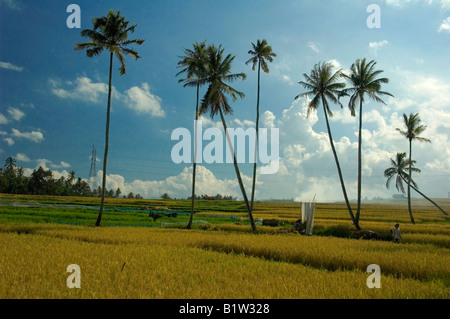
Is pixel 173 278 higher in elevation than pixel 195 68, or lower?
lower

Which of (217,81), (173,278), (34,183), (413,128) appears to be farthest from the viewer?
(34,183)

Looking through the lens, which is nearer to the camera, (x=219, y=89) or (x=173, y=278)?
(x=173, y=278)

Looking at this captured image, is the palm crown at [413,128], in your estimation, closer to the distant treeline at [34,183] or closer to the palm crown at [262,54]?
the palm crown at [262,54]

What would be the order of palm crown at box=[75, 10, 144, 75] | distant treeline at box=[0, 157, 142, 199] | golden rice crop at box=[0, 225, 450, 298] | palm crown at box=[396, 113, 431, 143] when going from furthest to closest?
distant treeline at box=[0, 157, 142, 199] < palm crown at box=[396, 113, 431, 143] < palm crown at box=[75, 10, 144, 75] < golden rice crop at box=[0, 225, 450, 298]

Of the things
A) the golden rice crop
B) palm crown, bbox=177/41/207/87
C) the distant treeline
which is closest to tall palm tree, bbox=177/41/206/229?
palm crown, bbox=177/41/207/87

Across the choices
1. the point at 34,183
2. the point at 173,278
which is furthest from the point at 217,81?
the point at 34,183

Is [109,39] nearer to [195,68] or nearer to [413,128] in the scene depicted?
[195,68]

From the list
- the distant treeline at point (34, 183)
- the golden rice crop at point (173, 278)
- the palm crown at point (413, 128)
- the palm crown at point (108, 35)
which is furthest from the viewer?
the distant treeline at point (34, 183)

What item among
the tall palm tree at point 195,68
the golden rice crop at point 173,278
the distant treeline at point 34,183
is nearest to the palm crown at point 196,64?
the tall palm tree at point 195,68

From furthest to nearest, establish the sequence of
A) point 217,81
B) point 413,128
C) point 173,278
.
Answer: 1. point 413,128
2. point 217,81
3. point 173,278

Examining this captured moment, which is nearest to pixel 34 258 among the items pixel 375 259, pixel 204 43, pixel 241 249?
pixel 241 249

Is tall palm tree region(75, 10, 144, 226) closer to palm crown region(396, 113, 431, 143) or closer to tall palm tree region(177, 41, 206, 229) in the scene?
tall palm tree region(177, 41, 206, 229)
